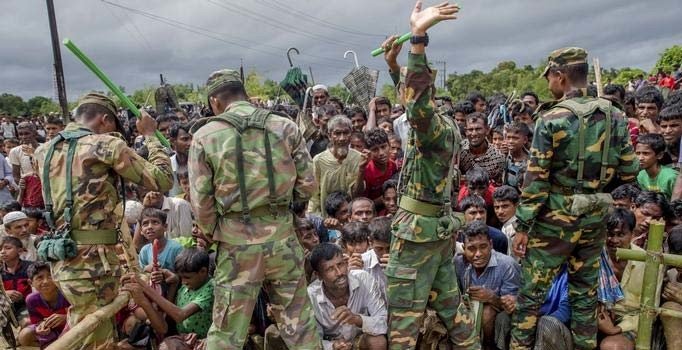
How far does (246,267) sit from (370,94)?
5155 millimetres

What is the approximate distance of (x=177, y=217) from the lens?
544 centimetres

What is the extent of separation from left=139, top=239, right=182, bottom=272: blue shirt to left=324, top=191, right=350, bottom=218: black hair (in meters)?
1.43

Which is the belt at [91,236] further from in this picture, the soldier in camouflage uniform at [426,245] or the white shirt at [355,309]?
the soldier in camouflage uniform at [426,245]

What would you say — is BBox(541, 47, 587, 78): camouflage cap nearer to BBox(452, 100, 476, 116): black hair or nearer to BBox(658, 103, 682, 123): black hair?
BBox(658, 103, 682, 123): black hair

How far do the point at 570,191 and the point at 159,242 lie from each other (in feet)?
11.1

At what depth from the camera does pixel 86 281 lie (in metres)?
3.50

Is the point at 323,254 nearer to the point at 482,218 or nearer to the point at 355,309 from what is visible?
the point at 355,309

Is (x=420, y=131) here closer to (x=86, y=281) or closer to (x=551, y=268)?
(x=551, y=268)

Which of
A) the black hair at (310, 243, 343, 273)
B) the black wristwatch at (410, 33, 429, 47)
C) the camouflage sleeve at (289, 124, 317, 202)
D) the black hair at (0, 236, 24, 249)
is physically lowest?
the black hair at (0, 236, 24, 249)

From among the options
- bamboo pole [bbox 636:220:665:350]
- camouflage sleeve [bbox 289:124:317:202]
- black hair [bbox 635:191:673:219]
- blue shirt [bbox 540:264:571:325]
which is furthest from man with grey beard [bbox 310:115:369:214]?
bamboo pole [bbox 636:220:665:350]

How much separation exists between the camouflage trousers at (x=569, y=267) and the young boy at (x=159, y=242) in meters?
2.89

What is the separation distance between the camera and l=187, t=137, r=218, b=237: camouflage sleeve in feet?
10.4

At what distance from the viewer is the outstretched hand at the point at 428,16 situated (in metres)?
2.92

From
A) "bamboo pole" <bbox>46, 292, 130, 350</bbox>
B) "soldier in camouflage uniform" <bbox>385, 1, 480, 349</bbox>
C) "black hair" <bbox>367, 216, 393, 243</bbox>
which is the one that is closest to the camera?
"bamboo pole" <bbox>46, 292, 130, 350</bbox>
